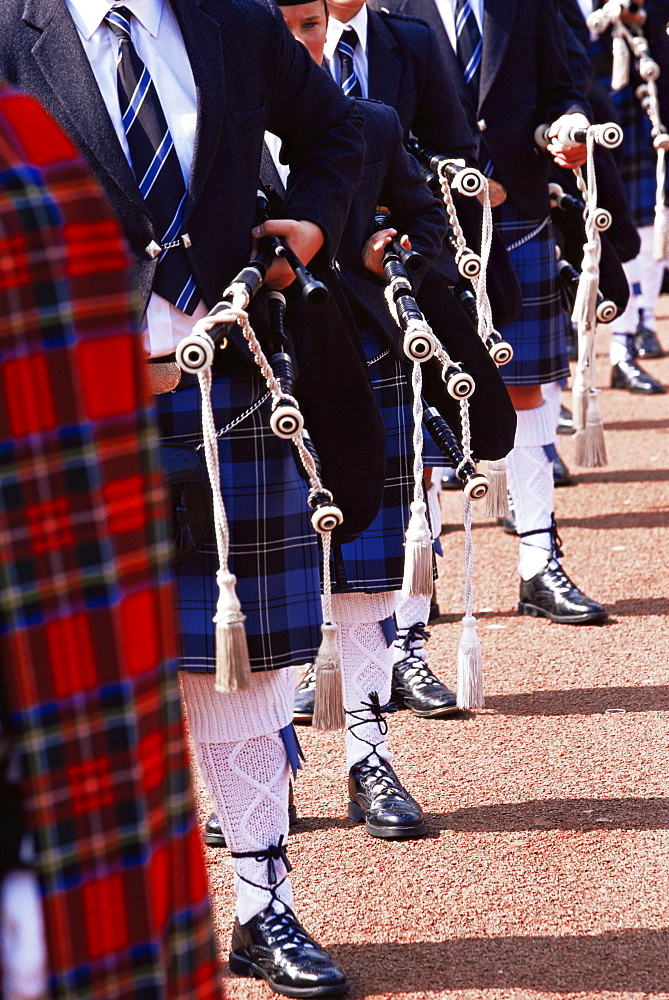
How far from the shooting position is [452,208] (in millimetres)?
3232

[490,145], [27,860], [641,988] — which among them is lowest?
[641,988]

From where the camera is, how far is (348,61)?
3213mm

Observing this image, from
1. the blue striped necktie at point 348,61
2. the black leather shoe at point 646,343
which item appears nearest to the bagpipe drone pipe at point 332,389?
the blue striped necktie at point 348,61

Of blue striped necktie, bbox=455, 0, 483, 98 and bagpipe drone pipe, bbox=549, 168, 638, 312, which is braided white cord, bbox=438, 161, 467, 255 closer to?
bagpipe drone pipe, bbox=549, 168, 638, 312

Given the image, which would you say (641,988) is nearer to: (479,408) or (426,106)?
(479,408)

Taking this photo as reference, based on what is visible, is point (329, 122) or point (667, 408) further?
point (667, 408)

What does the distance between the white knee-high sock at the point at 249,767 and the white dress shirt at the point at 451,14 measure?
7.39 ft

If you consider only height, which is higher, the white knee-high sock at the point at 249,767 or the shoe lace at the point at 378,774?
the white knee-high sock at the point at 249,767

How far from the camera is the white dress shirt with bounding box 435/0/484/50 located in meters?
3.90

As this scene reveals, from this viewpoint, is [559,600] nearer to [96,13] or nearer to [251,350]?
[251,350]

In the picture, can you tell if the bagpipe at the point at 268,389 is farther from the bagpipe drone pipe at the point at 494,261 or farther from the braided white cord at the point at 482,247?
the bagpipe drone pipe at the point at 494,261

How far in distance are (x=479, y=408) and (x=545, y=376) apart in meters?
1.27

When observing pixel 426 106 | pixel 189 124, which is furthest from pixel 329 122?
pixel 426 106

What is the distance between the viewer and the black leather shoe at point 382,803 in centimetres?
292
